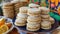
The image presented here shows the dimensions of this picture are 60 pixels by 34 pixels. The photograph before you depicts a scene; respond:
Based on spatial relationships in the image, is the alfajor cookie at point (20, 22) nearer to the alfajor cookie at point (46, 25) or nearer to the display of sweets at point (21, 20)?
the display of sweets at point (21, 20)

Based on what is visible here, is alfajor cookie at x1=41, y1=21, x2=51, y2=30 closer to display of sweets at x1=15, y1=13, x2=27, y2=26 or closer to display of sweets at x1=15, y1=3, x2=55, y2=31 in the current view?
display of sweets at x1=15, y1=3, x2=55, y2=31

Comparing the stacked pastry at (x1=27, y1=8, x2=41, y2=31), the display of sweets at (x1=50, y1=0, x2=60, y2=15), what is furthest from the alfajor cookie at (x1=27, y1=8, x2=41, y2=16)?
the display of sweets at (x1=50, y1=0, x2=60, y2=15)

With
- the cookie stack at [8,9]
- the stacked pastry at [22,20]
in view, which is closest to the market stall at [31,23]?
the stacked pastry at [22,20]

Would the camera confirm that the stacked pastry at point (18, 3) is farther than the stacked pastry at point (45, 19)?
Yes

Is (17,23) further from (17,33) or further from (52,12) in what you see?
(52,12)

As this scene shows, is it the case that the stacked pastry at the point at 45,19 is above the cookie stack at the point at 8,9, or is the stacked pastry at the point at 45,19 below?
below

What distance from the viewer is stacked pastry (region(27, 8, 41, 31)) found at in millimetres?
712

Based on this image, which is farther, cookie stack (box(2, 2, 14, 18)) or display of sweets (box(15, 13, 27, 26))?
cookie stack (box(2, 2, 14, 18))

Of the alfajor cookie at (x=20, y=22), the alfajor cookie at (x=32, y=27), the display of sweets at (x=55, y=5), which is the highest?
the display of sweets at (x=55, y=5)

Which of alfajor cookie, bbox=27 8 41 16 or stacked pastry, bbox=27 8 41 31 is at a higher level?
alfajor cookie, bbox=27 8 41 16

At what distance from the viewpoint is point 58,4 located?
2.91ft

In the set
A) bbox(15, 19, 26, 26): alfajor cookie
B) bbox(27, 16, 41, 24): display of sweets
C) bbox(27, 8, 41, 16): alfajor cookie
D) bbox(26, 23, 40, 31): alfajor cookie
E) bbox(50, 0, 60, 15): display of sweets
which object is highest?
bbox(50, 0, 60, 15): display of sweets

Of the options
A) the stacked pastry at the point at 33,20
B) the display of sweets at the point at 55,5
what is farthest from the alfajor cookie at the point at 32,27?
the display of sweets at the point at 55,5

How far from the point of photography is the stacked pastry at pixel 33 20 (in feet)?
2.34
